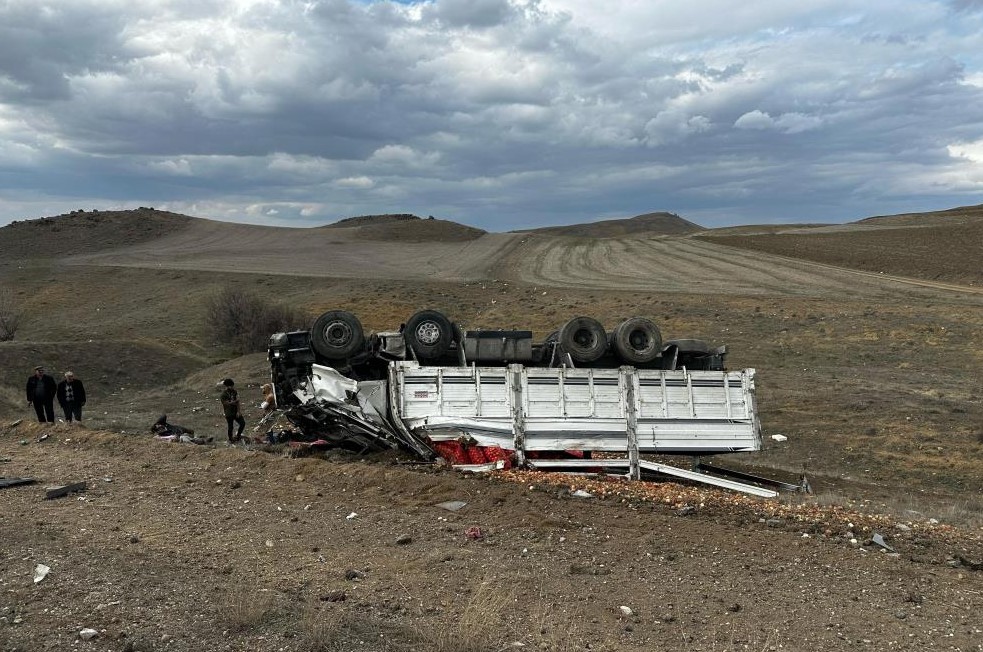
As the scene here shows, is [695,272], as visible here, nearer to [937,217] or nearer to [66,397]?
[66,397]

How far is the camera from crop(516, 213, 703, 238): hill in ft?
383

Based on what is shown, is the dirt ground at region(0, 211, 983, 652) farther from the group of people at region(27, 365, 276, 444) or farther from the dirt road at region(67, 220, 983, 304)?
the dirt road at region(67, 220, 983, 304)

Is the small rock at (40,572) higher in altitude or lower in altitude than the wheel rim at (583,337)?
lower

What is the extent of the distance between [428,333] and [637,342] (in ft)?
9.22

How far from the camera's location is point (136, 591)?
533cm

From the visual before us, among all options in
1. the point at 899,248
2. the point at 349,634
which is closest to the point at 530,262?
the point at 899,248

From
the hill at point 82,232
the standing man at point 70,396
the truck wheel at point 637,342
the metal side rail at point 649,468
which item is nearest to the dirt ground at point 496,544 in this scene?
the metal side rail at point 649,468

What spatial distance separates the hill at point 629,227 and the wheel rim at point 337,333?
339ft

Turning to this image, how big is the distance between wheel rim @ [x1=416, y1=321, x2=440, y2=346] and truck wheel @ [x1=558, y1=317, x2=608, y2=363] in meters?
1.64

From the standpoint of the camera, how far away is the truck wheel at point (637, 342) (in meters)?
10.5

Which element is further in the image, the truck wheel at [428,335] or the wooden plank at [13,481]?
the truck wheel at [428,335]

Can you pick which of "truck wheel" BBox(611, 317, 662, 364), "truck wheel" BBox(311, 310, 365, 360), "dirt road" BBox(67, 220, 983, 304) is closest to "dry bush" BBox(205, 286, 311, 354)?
"dirt road" BBox(67, 220, 983, 304)

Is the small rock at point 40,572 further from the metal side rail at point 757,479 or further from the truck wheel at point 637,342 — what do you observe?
the metal side rail at point 757,479

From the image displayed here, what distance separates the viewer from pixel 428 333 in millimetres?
10547
